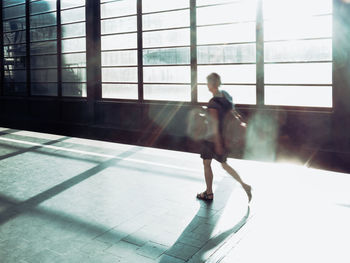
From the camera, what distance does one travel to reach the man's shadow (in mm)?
3824

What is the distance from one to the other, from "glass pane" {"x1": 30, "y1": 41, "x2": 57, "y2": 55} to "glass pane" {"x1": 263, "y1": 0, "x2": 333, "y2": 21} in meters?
9.41

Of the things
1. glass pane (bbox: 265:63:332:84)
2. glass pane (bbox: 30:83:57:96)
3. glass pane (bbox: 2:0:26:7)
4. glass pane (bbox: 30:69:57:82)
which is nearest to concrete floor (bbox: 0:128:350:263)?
glass pane (bbox: 265:63:332:84)

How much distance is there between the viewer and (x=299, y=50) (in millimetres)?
9281

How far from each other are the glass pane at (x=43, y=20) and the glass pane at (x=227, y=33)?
7.37 metres

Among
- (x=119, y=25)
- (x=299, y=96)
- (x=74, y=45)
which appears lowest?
(x=299, y=96)

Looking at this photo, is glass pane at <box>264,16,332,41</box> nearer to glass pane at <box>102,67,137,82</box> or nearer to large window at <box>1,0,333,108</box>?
large window at <box>1,0,333,108</box>

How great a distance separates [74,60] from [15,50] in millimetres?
4299

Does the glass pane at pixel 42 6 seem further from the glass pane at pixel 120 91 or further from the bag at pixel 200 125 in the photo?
the bag at pixel 200 125

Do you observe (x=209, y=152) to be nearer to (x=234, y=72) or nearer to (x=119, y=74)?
(x=234, y=72)

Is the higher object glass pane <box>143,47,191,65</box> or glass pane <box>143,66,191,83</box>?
glass pane <box>143,47,191,65</box>

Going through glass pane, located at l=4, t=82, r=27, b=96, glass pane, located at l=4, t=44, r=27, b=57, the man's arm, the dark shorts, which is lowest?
the dark shorts

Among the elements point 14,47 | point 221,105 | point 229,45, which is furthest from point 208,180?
point 14,47

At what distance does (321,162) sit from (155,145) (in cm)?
428

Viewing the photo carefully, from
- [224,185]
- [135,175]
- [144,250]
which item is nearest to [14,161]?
[135,175]
